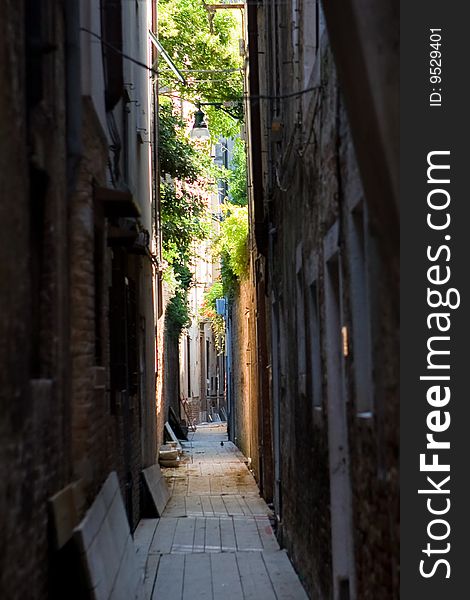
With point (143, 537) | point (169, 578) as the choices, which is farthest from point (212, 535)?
point (169, 578)

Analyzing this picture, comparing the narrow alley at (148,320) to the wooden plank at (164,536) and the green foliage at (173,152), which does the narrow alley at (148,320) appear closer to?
the wooden plank at (164,536)

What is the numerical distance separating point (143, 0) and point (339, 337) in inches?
405

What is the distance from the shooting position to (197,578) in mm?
9797

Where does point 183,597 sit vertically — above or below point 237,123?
below

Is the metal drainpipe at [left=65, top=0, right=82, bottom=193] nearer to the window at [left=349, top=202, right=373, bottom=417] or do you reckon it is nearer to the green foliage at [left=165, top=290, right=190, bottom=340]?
the window at [left=349, top=202, right=373, bottom=417]

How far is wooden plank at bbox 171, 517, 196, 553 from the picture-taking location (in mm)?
11461

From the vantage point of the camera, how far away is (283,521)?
11.5 m

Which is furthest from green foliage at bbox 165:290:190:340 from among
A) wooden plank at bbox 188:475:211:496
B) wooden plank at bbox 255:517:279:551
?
wooden plank at bbox 255:517:279:551

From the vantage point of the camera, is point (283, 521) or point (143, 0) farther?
point (143, 0)

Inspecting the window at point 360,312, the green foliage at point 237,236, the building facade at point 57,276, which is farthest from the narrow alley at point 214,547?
the green foliage at point 237,236

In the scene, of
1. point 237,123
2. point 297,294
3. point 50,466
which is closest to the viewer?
point 50,466

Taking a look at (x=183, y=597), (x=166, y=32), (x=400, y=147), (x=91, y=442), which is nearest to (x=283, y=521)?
(x=183, y=597)

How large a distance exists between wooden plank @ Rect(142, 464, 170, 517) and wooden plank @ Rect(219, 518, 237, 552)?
1105 millimetres

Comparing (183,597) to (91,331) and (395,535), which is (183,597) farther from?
(395,535)
